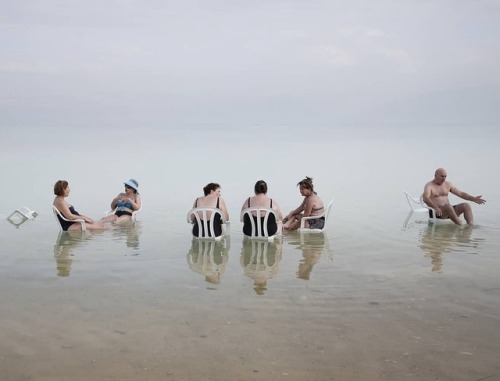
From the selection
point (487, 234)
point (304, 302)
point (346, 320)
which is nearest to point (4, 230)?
point (304, 302)

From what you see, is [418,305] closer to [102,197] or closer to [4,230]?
[4,230]

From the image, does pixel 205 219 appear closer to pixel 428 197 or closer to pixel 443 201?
pixel 428 197

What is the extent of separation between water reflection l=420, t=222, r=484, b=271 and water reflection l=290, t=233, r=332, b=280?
156 centimetres

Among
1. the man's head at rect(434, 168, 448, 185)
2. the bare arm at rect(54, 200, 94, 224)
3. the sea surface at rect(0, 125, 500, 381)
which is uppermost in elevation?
the man's head at rect(434, 168, 448, 185)

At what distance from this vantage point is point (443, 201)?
12.4 m

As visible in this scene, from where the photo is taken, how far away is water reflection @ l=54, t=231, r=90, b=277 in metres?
8.65

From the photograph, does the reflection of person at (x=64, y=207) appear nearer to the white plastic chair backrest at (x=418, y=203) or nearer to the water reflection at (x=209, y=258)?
the water reflection at (x=209, y=258)

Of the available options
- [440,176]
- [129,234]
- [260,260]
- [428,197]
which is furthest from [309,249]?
[440,176]

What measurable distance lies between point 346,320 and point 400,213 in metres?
7.87

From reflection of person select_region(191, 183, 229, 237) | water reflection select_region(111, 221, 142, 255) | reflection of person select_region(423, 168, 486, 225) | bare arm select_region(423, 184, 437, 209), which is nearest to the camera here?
water reflection select_region(111, 221, 142, 255)

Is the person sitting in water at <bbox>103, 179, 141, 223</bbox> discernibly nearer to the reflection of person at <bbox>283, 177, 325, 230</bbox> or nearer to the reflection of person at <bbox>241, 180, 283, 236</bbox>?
the reflection of person at <bbox>241, 180, 283, 236</bbox>

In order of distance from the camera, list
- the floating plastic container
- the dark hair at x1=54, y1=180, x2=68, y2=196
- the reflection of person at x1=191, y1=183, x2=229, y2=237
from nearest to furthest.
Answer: the reflection of person at x1=191, y1=183, x2=229, y2=237, the dark hair at x1=54, y1=180, x2=68, y2=196, the floating plastic container

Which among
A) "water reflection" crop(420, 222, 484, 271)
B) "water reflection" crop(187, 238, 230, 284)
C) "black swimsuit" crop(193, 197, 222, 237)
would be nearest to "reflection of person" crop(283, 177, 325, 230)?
"water reflection" crop(187, 238, 230, 284)

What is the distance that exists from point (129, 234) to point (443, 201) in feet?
19.9
